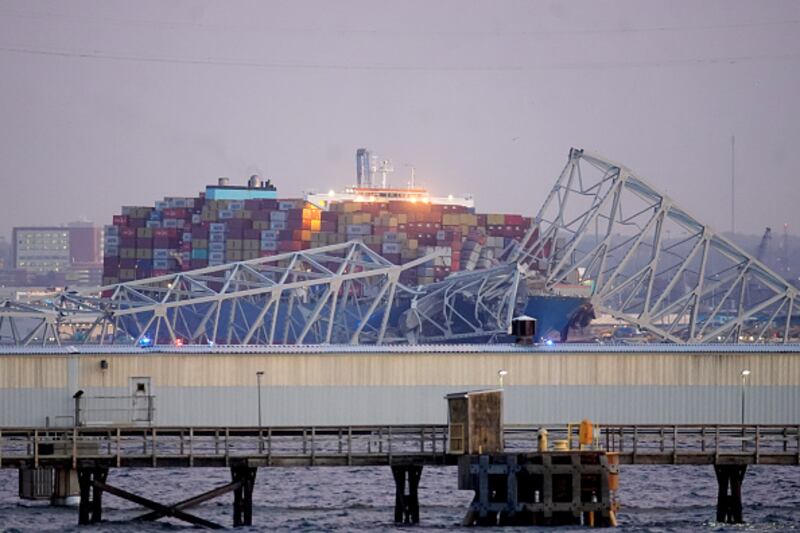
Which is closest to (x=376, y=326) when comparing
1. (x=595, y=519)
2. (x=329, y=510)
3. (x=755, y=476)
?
(x=755, y=476)

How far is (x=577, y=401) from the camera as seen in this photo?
7544 cm

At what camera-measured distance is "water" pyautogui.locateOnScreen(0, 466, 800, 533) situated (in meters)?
62.0

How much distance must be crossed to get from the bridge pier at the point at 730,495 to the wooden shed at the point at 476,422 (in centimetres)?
698

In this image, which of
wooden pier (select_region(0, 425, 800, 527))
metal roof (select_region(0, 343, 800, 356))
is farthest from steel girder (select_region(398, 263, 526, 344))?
wooden pier (select_region(0, 425, 800, 527))

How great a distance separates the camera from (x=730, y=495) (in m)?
61.6

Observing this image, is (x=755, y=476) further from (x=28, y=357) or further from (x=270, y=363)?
(x=28, y=357)

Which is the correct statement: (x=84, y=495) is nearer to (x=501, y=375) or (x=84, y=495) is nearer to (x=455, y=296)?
(x=501, y=375)

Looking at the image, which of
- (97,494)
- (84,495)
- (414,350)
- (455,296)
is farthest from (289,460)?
(455,296)

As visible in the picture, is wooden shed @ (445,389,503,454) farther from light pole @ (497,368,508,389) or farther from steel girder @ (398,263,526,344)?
steel girder @ (398,263,526,344)

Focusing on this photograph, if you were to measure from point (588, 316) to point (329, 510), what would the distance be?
272 feet

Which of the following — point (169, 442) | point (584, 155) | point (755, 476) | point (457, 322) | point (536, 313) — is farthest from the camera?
point (457, 322)

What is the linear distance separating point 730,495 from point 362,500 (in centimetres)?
1541

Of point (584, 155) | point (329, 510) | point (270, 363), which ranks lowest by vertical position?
point (329, 510)

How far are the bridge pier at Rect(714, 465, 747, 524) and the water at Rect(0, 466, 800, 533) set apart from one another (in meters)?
0.42
